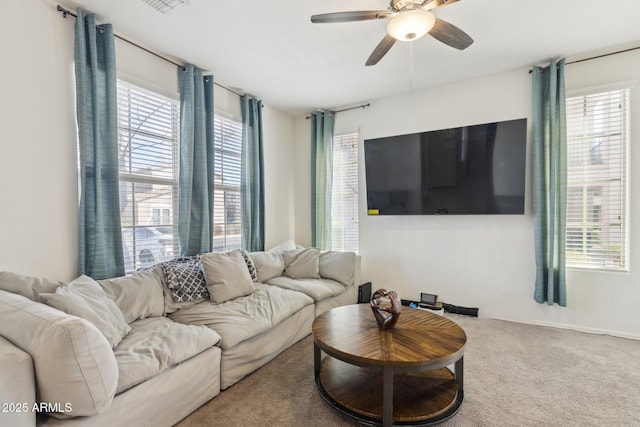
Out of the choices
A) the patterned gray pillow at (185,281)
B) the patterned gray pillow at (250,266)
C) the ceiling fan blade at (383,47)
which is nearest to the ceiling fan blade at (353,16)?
the ceiling fan blade at (383,47)

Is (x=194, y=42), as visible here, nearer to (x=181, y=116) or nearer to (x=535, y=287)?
(x=181, y=116)

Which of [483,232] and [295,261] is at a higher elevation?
[483,232]

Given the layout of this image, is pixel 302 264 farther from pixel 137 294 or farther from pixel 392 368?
pixel 392 368

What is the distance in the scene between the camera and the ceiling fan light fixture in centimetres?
177

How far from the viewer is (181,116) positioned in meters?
2.92

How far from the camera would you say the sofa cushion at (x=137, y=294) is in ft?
6.80

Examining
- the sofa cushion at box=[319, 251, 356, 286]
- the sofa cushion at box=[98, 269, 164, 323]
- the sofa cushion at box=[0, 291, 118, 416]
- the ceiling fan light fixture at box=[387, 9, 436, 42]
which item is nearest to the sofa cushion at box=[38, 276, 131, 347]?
the sofa cushion at box=[98, 269, 164, 323]

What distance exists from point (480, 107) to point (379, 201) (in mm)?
1552

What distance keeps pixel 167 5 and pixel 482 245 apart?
3.67 metres

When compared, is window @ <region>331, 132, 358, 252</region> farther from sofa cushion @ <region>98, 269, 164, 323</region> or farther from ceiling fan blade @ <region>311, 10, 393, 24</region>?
sofa cushion @ <region>98, 269, 164, 323</region>

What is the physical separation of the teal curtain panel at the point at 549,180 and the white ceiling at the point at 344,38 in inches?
11.7

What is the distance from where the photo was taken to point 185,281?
243cm

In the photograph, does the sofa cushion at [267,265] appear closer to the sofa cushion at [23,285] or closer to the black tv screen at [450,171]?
the black tv screen at [450,171]

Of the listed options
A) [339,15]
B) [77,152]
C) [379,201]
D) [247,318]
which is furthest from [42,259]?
[379,201]
